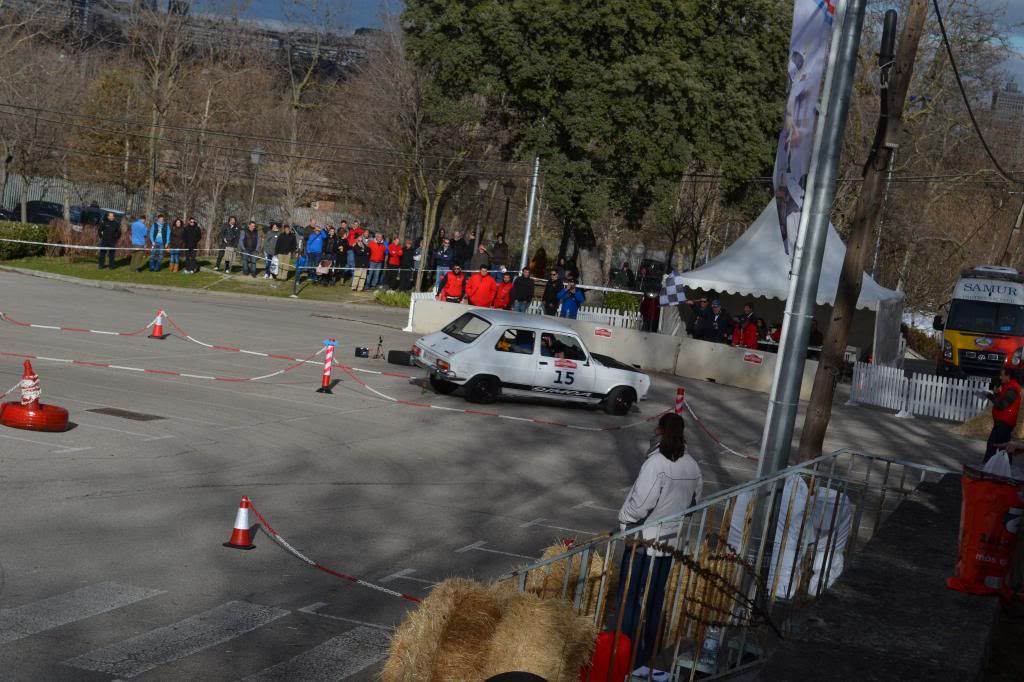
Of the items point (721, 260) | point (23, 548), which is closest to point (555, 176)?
point (721, 260)

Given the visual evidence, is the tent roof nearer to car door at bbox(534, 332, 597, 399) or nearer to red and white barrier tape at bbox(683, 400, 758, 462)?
red and white barrier tape at bbox(683, 400, 758, 462)

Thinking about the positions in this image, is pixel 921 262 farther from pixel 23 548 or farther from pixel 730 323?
pixel 23 548

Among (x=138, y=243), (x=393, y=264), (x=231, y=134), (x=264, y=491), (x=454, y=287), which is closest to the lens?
(x=264, y=491)

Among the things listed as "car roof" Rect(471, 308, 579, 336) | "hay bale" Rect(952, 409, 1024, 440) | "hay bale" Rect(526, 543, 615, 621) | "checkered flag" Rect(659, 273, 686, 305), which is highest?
"checkered flag" Rect(659, 273, 686, 305)

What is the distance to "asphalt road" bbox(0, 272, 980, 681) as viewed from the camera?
29.3 feet

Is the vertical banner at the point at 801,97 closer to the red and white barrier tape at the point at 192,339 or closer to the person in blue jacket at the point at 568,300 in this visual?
the red and white barrier tape at the point at 192,339

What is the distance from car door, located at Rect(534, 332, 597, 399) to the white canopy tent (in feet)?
32.3

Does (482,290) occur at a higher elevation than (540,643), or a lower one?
higher

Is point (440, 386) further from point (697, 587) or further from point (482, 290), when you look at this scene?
point (697, 587)

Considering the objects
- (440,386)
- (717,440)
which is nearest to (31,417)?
(440,386)

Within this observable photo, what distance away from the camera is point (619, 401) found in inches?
910

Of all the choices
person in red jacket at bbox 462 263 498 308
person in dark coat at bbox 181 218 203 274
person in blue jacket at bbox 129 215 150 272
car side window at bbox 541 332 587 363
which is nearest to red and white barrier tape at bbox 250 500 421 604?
car side window at bbox 541 332 587 363

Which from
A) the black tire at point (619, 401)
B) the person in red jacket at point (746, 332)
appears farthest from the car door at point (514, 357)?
the person in red jacket at point (746, 332)

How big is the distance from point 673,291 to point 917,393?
697 centimetres
